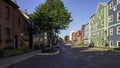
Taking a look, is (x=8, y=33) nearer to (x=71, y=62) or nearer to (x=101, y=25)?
(x=71, y=62)

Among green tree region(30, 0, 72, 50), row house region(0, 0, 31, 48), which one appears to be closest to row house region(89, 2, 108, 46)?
green tree region(30, 0, 72, 50)

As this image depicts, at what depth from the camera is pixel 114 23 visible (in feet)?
199

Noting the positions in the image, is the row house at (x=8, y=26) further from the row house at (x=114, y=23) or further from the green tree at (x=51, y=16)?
the row house at (x=114, y=23)

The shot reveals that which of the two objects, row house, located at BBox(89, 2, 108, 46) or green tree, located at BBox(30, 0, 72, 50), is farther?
row house, located at BBox(89, 2, 108, 46)

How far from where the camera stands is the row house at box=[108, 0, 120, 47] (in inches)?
2296

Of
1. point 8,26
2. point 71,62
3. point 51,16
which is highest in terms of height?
point 51,16

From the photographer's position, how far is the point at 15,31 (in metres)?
37.6

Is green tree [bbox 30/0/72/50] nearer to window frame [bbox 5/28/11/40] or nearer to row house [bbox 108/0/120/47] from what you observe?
row house [bbox 108/0/120/47]

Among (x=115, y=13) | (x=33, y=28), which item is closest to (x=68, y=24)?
(x=115, y=13)

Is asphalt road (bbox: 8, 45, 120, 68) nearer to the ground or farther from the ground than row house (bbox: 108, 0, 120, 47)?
nearer to the ground

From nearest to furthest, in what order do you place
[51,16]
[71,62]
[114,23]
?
[71,62] → [51,16] → [114,23]

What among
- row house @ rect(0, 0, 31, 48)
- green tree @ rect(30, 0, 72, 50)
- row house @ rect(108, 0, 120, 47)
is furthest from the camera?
row house @ rect(108, 0, 120, 47)

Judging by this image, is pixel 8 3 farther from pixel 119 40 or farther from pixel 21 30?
pixel 119 40

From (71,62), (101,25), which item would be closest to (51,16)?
(101,25)
